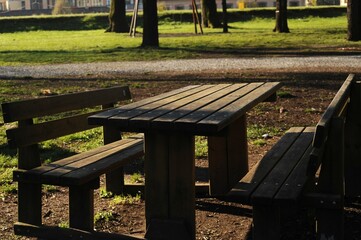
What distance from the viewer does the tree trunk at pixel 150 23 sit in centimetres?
2273

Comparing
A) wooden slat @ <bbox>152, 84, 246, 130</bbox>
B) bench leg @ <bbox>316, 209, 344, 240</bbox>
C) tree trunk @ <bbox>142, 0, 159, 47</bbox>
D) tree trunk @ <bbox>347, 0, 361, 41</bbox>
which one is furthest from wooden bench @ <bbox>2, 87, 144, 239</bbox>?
tree trunk @ <bbox>347, 0, 361, 41</bbox>

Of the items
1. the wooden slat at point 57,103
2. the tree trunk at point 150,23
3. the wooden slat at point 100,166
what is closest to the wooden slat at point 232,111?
the wooden slat at point 100,166

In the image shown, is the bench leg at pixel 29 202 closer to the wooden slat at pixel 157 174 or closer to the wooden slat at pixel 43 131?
the wooden slat at pixel 43 131

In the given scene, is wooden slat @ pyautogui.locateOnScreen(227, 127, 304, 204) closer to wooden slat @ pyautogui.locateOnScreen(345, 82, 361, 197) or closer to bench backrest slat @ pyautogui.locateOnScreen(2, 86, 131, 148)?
wooden slat @ pyautogui.locateOnScreen(345, 82, 361, 197)

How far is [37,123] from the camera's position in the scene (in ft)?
16.4

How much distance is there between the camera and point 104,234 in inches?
179

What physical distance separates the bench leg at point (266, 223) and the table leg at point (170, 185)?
0.55m

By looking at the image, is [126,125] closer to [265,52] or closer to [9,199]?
[9,199]

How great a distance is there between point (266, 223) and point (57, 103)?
1.86 meters

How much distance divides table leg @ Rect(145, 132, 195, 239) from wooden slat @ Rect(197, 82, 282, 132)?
0.24 m

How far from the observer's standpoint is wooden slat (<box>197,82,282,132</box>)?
13.3 feet


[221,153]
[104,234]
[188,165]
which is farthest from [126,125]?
[221,153]

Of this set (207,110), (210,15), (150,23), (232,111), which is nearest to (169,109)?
(207,110)

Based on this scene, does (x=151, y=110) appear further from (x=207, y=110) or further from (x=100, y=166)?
(x=100, y=166)
